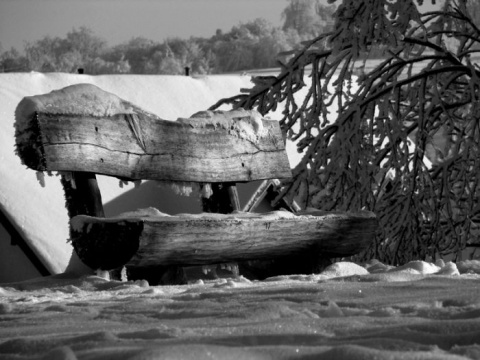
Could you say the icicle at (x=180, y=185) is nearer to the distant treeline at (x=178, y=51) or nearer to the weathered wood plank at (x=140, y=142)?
the weathered wood plank at (x=140, y=142)

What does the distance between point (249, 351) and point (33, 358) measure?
0.46 meters

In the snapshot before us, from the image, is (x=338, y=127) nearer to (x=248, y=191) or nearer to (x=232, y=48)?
(x=248, y=191)

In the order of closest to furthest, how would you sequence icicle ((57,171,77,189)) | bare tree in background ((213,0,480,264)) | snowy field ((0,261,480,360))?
1. snowy field ((0,261,480,360))
2. icicle ((57,171,77,189))
3. bare tree in background ((213,0,480,264))

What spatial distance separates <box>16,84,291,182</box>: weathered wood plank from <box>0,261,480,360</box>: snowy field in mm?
637

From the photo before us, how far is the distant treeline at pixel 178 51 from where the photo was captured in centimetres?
4159

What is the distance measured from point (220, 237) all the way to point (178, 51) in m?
41.4

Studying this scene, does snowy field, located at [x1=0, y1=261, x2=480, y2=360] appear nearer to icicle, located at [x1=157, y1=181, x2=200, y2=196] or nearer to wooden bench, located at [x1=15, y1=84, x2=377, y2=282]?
wooden bench, located at [x1=15, y1=84, x2=377, y2=282]

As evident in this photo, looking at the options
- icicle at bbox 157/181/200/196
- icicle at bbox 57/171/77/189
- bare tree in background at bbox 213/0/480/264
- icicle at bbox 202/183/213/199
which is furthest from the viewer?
bare tree in background at bbox 213/0/480/264

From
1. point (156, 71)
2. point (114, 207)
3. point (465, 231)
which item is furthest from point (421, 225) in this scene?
point (156, 71)

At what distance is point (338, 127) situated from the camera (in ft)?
25.3

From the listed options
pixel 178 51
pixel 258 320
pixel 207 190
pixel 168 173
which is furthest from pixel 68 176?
pixel 178 51

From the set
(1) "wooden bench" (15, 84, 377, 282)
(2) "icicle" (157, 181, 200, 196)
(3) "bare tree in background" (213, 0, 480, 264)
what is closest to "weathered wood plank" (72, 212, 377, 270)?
(1) "wooden bench" (15, 84, 377, 282)

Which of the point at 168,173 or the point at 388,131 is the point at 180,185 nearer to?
the point at 168,173

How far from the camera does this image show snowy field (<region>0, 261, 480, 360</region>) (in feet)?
6.20
